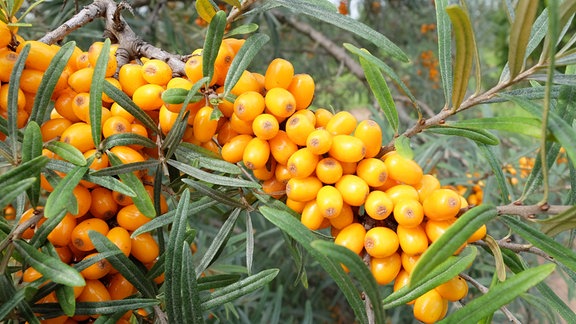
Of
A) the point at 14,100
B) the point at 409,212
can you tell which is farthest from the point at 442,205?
the point at 14,100

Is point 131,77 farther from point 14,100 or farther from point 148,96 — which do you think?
point 14,100

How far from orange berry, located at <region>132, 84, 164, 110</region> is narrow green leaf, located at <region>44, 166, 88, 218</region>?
15cm

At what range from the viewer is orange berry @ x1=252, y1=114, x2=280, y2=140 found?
2.04 ft

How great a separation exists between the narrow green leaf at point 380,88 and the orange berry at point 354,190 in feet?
0.37

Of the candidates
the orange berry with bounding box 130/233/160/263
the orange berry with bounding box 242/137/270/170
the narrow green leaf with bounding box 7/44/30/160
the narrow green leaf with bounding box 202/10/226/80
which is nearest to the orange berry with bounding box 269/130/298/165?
the orange berry with bounding box 242/137/270/170

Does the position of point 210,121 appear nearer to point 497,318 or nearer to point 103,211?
point 103,211

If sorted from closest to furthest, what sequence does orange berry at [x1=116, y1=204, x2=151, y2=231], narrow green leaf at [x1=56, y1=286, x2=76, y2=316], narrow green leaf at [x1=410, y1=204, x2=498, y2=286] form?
narrow green leaf at [x1=410, y1=204, x2=498, y2=286] < narrow green leaf at [x1=56, y1=286, x2=76, y2=316] < orange berry at [x1=116, y1=204, x2=151, y2=231]

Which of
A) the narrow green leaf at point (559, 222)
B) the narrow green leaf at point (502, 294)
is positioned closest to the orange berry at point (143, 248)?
the narrow green leaf at point (502, 294)

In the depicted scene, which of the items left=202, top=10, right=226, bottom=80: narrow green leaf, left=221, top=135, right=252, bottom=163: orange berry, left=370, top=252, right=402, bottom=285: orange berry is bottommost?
left=370, top=252, right=402, bottom=285: orange berry

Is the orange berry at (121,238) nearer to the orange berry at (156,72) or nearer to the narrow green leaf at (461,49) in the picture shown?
the orange berry at (156,72)

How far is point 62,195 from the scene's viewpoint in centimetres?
53

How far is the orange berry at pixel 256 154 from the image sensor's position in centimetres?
64

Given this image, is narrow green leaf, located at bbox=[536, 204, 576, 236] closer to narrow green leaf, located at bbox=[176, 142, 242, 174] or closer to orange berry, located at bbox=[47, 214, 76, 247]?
narrow green leaf, located at bbox=[176, 142, 242, 174]

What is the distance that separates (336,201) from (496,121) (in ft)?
0.75
